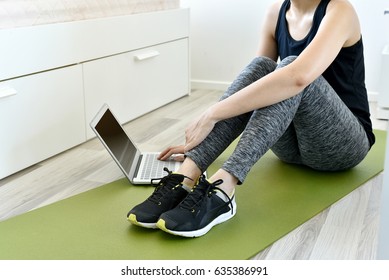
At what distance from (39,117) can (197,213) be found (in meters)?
0.82

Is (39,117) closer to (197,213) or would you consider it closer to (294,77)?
(197,213)

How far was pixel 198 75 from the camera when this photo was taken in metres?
3.17

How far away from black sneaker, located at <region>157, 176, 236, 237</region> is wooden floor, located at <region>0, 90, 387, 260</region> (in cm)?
15

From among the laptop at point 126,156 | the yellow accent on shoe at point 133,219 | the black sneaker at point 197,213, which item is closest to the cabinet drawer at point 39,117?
the laptop at point 126,156

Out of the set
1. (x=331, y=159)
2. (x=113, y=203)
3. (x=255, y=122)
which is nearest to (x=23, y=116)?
(x=113, y=203)

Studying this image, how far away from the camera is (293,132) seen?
5.01 feet

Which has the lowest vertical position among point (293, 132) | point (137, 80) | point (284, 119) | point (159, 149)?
point (159, 149)

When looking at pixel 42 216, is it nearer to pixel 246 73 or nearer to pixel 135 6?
pixel 246 73

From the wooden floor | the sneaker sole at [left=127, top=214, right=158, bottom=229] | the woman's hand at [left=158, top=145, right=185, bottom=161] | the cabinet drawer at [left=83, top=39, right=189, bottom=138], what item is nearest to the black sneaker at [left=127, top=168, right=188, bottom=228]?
the sneaker sole at [left=127, top=214, right=158, bottom=229]

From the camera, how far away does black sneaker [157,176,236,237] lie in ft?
4.04

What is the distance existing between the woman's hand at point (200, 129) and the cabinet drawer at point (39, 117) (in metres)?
0.63

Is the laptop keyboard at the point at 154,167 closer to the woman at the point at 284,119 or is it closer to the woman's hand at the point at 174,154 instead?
the woman's hand at the point at 174,154

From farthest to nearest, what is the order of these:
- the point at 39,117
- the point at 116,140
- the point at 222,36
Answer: the point at 222,36 → the point at 39,117 → the point at 116,140

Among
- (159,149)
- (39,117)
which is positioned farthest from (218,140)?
(39,117)
